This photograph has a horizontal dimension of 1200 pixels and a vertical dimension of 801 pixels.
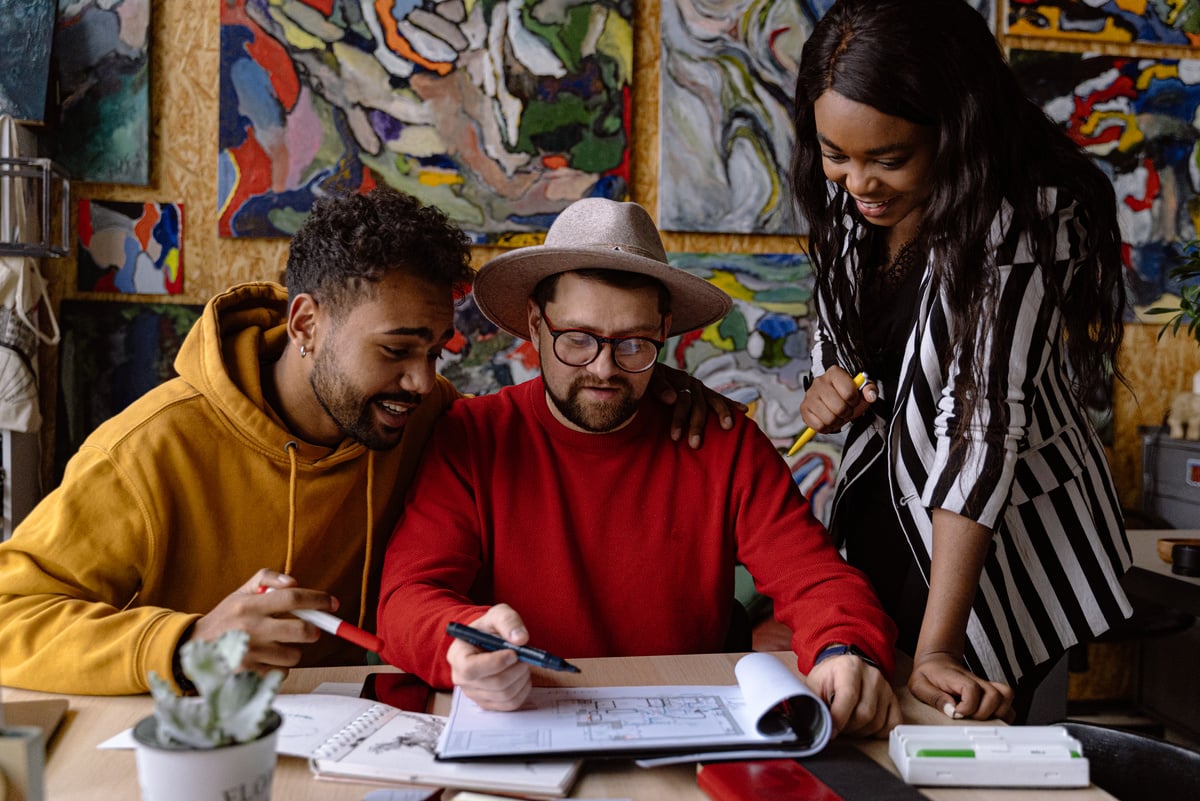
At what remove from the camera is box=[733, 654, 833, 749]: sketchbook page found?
0.95 metres

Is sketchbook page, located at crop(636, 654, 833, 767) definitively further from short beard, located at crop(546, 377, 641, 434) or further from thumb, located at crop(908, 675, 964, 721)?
short beard, located at crop(546, 377, 641, 434)

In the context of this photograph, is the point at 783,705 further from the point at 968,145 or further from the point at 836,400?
the point at 968,145

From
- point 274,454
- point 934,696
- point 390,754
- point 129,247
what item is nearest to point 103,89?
point 129,247

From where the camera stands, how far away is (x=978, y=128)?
1.22 m

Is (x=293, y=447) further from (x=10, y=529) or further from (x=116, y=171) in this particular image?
(x=116, y=171)

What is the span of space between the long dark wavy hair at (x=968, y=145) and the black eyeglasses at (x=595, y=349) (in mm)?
434

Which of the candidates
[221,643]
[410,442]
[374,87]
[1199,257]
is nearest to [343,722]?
[221,643]

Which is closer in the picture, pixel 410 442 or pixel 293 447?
pixel 293 447

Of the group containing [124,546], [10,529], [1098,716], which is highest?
[124,546]

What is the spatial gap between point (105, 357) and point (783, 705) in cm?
233

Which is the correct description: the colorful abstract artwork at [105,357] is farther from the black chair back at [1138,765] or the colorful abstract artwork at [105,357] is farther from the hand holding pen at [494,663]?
the black chair back at [1138,765]

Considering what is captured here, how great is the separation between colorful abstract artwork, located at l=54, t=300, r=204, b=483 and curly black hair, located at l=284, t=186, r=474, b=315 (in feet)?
4.87

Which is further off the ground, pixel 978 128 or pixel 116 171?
pixel 116 171

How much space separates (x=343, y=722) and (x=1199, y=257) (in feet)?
7.77
